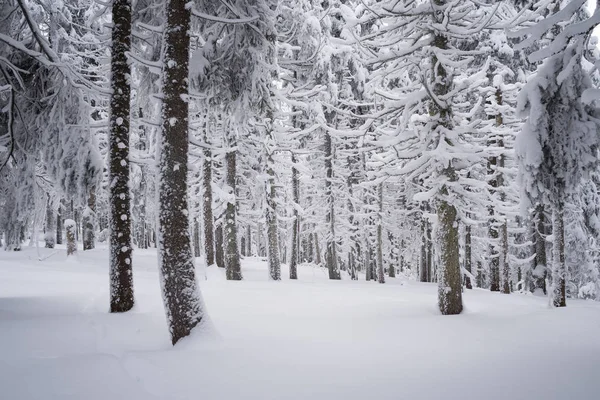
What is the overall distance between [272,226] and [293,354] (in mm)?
10932

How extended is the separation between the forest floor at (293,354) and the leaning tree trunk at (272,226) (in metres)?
7.00

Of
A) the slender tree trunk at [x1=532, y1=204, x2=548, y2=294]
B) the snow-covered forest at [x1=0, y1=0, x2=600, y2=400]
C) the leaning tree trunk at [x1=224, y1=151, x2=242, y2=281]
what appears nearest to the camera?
the snow-covered forest at [x1=0, y1=0, x2=600, y2=400]

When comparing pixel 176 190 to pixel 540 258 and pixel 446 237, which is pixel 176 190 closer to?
pixel 446 237

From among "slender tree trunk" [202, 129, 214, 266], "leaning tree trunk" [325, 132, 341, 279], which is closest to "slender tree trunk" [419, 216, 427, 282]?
"leaning tree trunk" [325, 132, 341, 279]

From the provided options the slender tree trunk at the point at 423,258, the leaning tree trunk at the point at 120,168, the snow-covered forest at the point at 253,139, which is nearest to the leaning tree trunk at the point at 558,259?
the snow-covered forest at the point at 253,139

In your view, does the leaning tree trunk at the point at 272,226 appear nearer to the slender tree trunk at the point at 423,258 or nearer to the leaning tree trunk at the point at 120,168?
the leaning tree trunk at the point at 120,168

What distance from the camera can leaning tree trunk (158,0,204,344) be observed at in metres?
5.26

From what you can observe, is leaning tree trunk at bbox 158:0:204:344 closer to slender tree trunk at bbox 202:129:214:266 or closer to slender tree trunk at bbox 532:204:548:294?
slender tree trunk at bbox 202:129:214:266

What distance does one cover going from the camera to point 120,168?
7.35m

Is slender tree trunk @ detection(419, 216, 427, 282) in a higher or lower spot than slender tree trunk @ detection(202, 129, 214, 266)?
lower

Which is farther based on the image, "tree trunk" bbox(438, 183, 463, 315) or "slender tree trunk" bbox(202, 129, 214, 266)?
"slender tree trunk" bbox(202, 129, 214, 266)

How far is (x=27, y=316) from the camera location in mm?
6918

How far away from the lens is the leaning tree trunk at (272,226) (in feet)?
52.0

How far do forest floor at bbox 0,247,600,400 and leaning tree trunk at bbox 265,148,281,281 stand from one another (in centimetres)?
700
